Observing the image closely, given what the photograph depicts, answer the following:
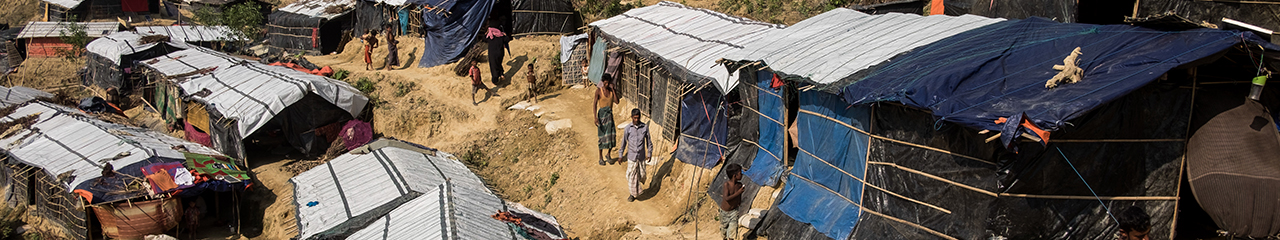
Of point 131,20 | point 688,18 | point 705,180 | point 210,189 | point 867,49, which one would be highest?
point 867,49

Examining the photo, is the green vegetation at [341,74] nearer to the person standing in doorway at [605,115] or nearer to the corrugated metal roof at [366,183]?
the corrugated metal roof at [366,183]

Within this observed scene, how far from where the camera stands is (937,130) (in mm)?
7258

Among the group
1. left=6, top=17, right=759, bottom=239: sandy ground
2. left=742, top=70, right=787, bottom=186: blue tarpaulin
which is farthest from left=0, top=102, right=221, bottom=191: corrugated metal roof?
left=742, top=70, right=787, bottom=186: blue tarpaulin

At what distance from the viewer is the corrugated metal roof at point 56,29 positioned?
32.4 meters

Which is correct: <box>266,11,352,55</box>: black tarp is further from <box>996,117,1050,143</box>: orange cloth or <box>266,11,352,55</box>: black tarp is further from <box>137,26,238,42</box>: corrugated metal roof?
<box>996,117,1050,143</box>: orange cloth

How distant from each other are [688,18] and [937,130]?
849 centimetres

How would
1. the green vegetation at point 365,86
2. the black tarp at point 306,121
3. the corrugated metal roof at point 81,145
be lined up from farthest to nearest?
1. the green vegetation at point 365,86
2. the black tarp at point 306,121
3. the corrugated metal roof at point 81,145

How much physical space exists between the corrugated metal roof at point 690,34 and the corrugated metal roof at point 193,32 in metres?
21.7

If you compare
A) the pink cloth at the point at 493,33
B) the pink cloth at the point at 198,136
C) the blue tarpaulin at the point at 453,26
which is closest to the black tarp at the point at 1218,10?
the pink cloth at the point at 493,33

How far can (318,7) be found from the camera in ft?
90.8

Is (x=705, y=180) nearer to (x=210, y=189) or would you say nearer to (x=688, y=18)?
(x=688, y=18)

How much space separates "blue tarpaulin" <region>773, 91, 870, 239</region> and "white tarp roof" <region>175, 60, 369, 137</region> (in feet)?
37.7

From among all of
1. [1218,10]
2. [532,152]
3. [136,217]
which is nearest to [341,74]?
[136,217]

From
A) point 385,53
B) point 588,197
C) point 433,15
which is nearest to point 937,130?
point 588,197
